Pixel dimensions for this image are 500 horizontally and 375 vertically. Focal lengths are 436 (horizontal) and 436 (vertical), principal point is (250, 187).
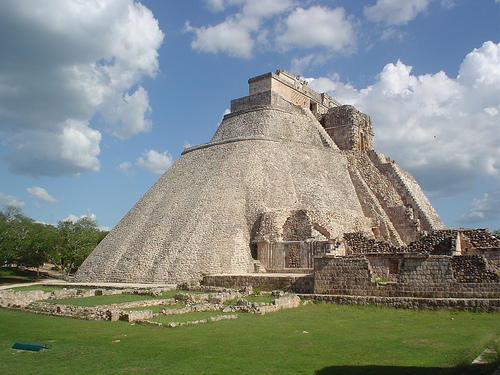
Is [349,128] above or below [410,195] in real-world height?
above

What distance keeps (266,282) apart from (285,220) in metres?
5.84

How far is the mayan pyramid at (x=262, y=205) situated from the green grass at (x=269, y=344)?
873 cm

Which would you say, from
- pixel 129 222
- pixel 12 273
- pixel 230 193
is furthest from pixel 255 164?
pixel 12 273

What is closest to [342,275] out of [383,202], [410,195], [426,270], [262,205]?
[426,270]

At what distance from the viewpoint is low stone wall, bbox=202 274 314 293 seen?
52.5 feet

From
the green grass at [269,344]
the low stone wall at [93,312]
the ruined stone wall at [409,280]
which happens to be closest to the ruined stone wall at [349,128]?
the ruined stone wall at [409,280]

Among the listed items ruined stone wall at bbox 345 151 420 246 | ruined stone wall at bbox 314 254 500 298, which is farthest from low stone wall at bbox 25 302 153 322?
ruined stone wall at bbox 345 151 420 246

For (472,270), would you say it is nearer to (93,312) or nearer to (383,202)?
(93,312)

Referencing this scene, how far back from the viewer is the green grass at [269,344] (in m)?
6.67

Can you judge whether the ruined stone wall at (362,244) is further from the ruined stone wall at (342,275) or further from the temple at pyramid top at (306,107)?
the temple at pyramid top at (306,107)

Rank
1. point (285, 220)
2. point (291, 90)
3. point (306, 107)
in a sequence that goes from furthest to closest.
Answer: point (306, 107)
point (291, 90)
point (285, 220)

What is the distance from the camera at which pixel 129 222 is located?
26219mm

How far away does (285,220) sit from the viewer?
→ 74.5 feet

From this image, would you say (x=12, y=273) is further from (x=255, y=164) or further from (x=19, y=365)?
(x=19, y=365)
